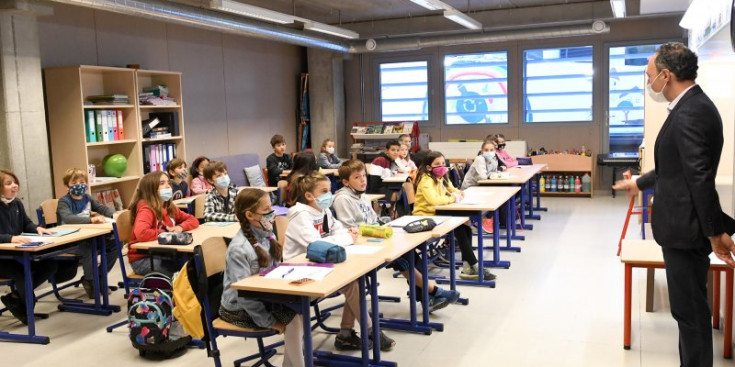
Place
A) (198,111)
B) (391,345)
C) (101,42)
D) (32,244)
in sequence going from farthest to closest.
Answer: (198,111), (101,42), (32,244), (391,345)

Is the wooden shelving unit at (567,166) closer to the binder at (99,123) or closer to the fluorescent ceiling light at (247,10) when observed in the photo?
the fluorescent ceiling light at (247,10)

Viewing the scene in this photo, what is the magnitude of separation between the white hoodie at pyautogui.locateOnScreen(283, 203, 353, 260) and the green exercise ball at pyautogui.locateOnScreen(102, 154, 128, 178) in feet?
14.0

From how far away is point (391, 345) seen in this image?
4461mm

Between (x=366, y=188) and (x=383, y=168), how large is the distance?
2056mm

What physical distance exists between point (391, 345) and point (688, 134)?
2.36 metres

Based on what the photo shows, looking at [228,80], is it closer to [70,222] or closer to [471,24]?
[471,24]

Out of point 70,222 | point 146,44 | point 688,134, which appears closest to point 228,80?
point 146,44

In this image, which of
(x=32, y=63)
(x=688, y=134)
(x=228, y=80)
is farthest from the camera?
(x=228, y=80)

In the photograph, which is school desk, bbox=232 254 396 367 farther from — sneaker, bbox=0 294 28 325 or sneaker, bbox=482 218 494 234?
sneaker, bbox=482 218 494 234

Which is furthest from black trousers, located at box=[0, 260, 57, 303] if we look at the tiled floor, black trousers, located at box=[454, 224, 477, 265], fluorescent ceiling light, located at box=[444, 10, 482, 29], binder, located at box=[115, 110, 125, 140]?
fluorescent ceiling light, located at box=[444, 10, 482, 29]

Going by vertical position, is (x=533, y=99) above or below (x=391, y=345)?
above

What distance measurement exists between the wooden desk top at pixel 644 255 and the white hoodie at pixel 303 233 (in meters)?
1.77

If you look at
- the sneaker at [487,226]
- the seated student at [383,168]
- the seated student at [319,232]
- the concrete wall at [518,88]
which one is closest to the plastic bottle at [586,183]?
the concrete wall at [518,88]

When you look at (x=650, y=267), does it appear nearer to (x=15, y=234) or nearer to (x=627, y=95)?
(x=15, y=234)
